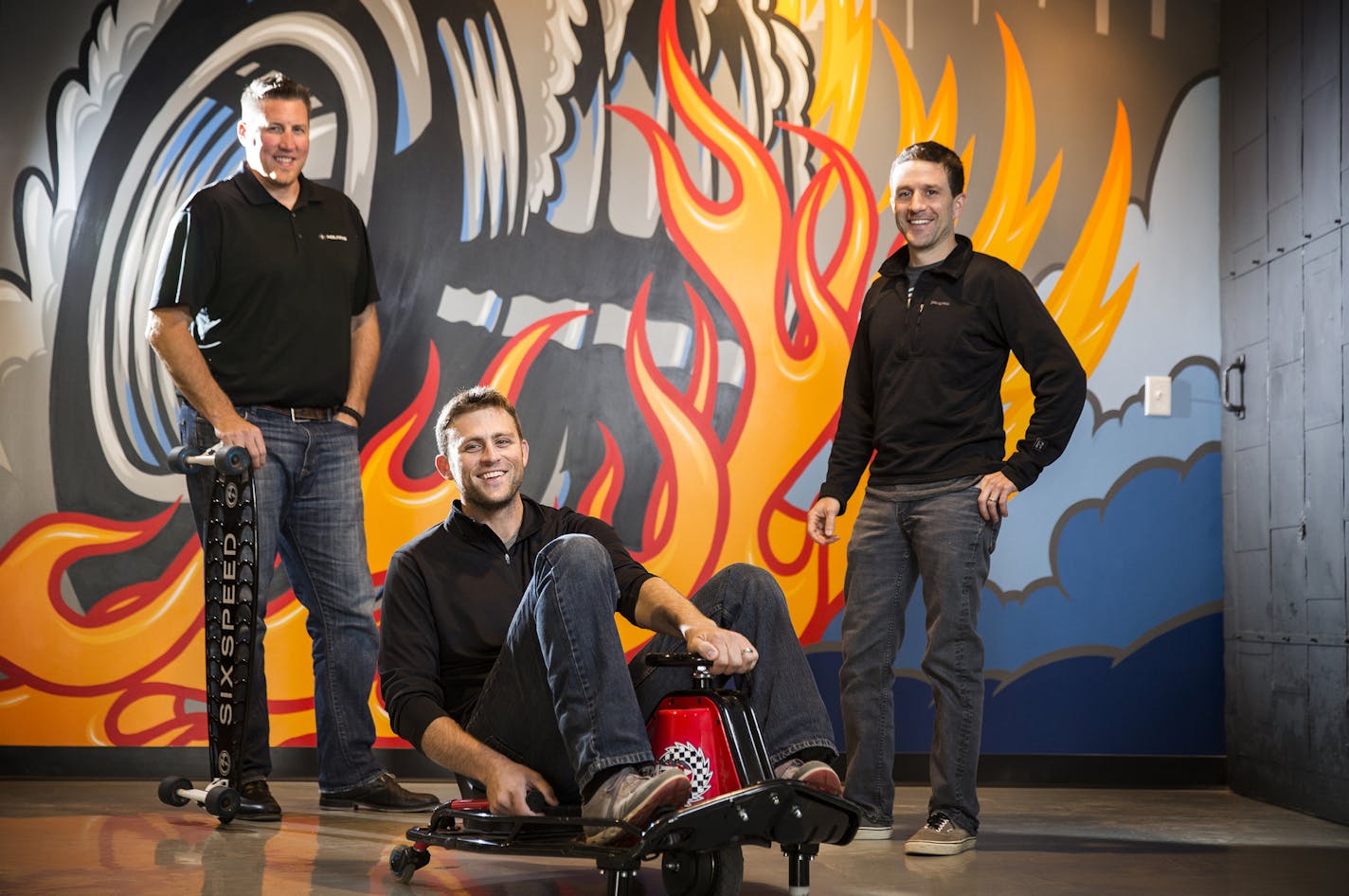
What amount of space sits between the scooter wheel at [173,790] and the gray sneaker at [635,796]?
66.4 inches

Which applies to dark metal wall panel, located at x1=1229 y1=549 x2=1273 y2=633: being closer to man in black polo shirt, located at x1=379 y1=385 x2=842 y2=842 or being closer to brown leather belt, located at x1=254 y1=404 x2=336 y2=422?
man in black polo shirt, located at x1=379 y1=385 x2=842 y2=842

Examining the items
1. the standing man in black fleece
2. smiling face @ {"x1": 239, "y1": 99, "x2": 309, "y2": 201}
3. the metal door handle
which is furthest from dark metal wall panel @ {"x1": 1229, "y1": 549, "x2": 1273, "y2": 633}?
smiling face @ {"x1": 239, "y1": 99, "x2": 309, "y2": 201}

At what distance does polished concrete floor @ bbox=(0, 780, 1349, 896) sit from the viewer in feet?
7.79

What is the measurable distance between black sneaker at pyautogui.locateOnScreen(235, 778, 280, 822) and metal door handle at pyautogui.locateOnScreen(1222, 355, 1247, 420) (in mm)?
3018

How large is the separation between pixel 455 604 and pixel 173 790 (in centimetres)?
131

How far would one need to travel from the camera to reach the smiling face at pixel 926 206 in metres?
3.03

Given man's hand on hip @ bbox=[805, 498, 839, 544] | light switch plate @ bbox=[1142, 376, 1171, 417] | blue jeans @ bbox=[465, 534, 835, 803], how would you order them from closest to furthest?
blue jeans @ bbox=[465, 534, 835, 803] → man's hand on hip @ bbox=[805, 498, 839, 544] → light switch plate @ bbox=[1142, 376, 1171, 417]

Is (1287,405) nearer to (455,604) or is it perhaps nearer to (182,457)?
(455,604)

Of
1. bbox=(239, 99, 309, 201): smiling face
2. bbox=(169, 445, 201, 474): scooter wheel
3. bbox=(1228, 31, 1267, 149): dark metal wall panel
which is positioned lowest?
bbox=(169, 445, 201, 474): scooter wheel

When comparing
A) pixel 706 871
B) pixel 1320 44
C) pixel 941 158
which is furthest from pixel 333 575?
pixel 1320 44

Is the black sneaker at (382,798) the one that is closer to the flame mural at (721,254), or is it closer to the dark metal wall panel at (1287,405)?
the flame mural at (721,254)

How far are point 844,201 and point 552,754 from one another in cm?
247

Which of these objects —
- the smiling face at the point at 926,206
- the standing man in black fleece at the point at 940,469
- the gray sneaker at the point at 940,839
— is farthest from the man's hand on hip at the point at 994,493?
the gray sneaker at the point at 940,839

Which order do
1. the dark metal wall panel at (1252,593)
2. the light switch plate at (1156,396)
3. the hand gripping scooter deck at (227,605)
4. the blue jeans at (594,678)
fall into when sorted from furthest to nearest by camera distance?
the light switch plate at (1156,396) < the dark metal wall panel at (1252,593) < the hand gripping scooter deck at (227,605) < the blue jeans at (594,678)
